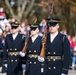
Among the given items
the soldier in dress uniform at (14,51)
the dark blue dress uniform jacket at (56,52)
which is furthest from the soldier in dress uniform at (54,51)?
the soldier in dress uniform at (14,51)

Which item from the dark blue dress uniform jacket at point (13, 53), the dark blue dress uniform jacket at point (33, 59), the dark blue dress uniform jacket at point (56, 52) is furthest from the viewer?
the dark blue dress uniform jacket at point (13, 53)

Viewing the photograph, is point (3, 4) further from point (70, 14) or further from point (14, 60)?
point (14, 60)

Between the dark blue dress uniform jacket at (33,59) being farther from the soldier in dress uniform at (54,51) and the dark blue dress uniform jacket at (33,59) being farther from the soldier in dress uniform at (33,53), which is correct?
the soldier in dress uniform at (54,51)

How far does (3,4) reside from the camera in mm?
43375

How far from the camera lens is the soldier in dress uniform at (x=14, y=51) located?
1387 cm

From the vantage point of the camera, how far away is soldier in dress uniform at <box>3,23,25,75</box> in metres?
13.9

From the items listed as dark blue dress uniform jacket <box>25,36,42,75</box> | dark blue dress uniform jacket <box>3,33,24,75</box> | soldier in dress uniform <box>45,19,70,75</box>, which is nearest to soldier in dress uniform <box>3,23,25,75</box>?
dark blue dress uniform jacket <box>3,33,24,75</box>

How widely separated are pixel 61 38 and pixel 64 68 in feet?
2.19

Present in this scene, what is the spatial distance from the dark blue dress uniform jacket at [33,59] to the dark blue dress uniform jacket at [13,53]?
1.98 feet

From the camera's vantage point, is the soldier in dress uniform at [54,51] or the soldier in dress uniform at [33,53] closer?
the soldier in dress uniform at [54,51]

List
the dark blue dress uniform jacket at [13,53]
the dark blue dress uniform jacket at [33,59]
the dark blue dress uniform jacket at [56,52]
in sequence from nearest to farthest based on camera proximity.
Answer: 1. the dark blue dress uniform jacket at [56,52]
2. the dark blue dress uniform jacket at [33,59]
3. the dark blue dress uniform jacket at [13,53]

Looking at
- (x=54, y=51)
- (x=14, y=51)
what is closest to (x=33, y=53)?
(x=14, y=51)

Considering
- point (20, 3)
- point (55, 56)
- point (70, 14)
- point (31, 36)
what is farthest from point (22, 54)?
point (20, 3)

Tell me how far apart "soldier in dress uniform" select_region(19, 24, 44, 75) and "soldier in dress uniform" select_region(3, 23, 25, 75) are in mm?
600
